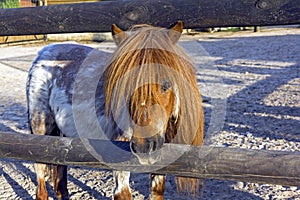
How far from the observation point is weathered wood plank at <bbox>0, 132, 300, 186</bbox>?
1.68 m

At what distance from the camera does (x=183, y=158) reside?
1.83 meters

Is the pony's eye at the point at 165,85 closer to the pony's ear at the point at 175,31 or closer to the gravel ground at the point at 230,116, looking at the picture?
the pony's ear at the point at 175,31

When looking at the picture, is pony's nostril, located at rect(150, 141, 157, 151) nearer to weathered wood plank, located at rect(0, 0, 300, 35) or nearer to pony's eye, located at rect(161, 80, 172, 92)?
pony's eye, located at rect(161, 80, 172, 92)

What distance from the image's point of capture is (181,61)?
6.75 ft

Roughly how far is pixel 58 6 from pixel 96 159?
979 mm

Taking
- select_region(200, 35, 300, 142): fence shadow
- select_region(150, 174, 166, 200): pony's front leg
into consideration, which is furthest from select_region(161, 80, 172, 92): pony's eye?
select_region(200, 35, 300, 142): fence shadow

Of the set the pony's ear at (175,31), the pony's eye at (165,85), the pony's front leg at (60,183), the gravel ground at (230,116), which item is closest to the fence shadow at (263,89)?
the gravel ground at (230,116)

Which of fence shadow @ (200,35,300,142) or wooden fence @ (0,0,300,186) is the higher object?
wooden fence @ (0,0,300,186)

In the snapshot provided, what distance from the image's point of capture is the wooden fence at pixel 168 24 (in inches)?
67.6

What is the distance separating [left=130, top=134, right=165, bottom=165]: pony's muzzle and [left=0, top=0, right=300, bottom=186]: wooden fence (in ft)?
0.27

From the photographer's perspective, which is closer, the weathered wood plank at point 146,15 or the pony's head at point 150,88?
the pony's head at point 150,88

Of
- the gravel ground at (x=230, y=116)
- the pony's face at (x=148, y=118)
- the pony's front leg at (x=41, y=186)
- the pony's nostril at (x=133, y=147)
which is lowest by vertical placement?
the gravel ground at (x=230, y=116)

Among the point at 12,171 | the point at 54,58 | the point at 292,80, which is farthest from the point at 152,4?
the point at 292,80

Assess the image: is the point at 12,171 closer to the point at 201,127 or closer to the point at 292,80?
the point at 201,127
